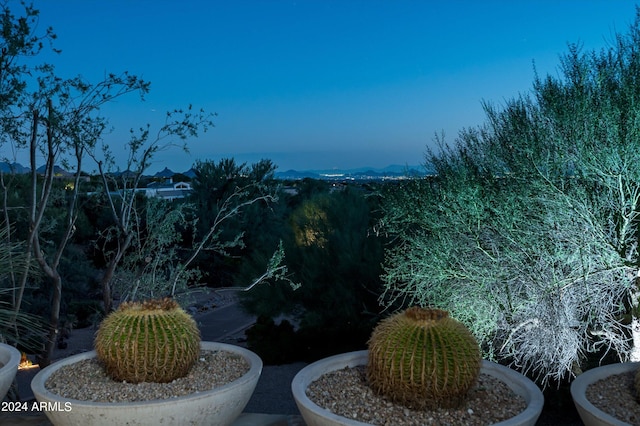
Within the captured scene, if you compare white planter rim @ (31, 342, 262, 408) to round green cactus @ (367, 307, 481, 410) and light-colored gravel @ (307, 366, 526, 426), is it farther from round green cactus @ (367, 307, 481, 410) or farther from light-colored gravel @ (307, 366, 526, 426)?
round green cactus @ (367, 307, 481, 410)

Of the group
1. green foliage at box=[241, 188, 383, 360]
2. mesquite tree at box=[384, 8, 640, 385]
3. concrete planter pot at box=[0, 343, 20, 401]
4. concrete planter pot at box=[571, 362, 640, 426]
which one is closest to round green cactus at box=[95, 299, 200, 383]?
concrete planter pot at box=[0, 343, 20, 401]

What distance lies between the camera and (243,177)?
1475 centimetres

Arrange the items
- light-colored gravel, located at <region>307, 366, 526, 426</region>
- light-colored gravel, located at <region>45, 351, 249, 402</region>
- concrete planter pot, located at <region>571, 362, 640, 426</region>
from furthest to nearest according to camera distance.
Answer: light-colored gravel, located at <region>45, 351, 249, 402</region>, light-colored gravel, located at <region>307, 366, 526, 426</region>, concrete planter pot, located at <region>571, 362, 640, 426</region>

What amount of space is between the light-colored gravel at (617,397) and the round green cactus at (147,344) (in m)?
2.23

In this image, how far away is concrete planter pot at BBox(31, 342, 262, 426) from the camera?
3191 millimetres

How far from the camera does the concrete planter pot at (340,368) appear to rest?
2.91m

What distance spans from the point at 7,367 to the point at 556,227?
3.96 metres

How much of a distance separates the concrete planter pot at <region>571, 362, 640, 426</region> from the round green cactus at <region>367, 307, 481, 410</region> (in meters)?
0.49

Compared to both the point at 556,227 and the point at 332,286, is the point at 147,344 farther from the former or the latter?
the point at 332,286

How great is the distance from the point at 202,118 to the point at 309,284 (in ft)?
10.0

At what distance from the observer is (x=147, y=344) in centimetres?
369

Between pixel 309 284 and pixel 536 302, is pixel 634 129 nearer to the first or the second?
pixel 536 302

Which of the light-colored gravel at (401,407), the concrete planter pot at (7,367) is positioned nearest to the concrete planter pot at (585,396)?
the light-colored gravel at (401,407)

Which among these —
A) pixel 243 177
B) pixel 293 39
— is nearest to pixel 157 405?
pixel 293 39
